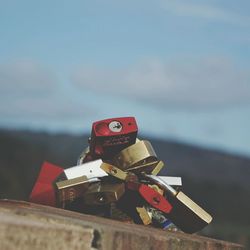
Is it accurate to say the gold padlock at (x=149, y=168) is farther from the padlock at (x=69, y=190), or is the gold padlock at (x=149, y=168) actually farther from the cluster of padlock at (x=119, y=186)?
the padlock at (x=69, y=190)

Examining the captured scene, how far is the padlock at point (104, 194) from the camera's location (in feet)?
7.24

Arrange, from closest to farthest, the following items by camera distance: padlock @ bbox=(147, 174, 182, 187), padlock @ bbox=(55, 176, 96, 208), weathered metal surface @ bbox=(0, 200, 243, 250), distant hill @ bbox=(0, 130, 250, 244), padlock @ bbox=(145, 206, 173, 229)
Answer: weathered metal surface @ bbox=(0, 200, 243, 250)
padlock @ bbox=(55, 176, 96, 208)
padlock @ bbox=(145, 206, 173, 229)
padlock @ bbox=(147, 174, 182, 187)
distant hill @ bbox=(0, 130, 250, 244)

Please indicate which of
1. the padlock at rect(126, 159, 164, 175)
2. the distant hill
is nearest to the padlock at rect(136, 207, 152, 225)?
the padlock at rect(126, 159, 164, 175)

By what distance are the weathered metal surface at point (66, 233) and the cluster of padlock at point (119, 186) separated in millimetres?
213

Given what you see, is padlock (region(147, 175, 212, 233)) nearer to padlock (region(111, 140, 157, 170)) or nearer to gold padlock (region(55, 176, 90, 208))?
padlock (region(111, 140, 157, 170))

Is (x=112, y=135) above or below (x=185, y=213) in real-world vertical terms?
above

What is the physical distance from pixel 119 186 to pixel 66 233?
0.50m

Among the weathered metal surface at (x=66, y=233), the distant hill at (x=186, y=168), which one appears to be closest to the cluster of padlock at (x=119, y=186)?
the weathered metal surface at (x=66, y=233)

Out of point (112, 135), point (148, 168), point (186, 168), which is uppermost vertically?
point (112, 135)

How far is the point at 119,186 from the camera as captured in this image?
7.31 feet

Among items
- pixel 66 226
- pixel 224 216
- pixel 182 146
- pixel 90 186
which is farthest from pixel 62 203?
pixel 182 146

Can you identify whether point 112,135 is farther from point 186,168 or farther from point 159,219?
point 186,168

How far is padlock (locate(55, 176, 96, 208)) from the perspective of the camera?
2.20 m

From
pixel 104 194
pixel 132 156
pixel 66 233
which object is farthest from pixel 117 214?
pixel 66 233
